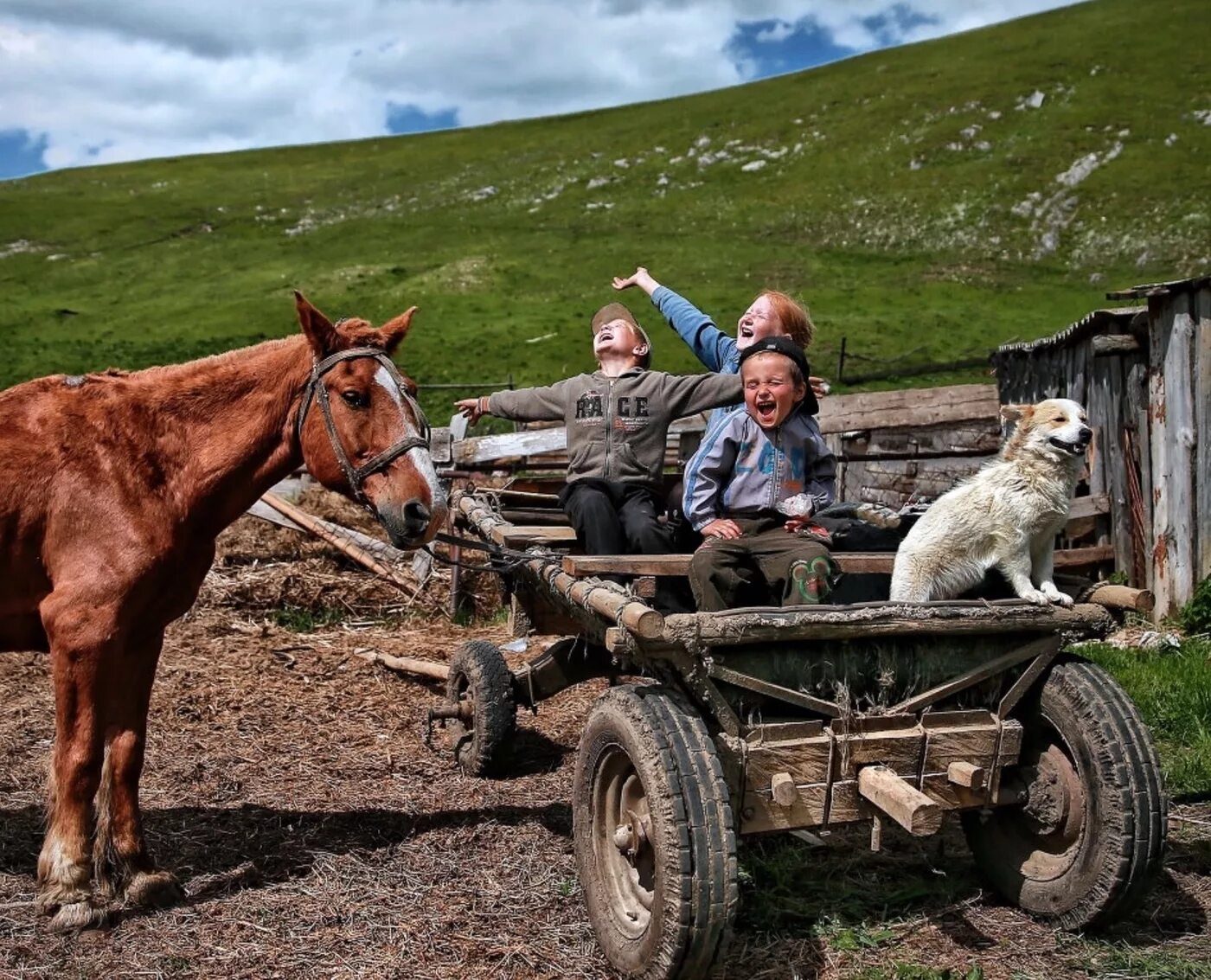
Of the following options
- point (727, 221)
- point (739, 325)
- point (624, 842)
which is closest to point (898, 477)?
point (739, 325)

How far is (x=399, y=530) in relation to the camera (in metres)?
3.95

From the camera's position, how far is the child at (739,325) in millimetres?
5316

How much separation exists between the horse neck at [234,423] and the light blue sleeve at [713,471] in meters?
1.67

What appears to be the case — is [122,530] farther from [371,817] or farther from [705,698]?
[705,698]

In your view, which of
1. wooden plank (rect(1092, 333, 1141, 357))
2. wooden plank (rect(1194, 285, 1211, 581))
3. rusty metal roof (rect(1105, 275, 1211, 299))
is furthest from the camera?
wooden plank (rect(1092, 333, 1141, 357))

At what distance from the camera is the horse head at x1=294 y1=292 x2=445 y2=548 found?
Answer: 398cm

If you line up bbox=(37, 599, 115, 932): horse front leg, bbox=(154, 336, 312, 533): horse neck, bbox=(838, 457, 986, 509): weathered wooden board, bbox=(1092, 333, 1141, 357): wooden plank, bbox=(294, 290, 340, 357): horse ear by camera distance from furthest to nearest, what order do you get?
bbox=(838, 457, 986, 509): weathered wooden board < bbox=(1092, 333, 1141, 357): wooden plank < bbox=(154, 336, 312, 533): horse neck < bbox=(294, 290, 340, 357): horse ear < bbox=(37, 599, 115, 932): horse front leg

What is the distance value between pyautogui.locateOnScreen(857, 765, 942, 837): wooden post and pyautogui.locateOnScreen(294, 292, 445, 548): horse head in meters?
1.79

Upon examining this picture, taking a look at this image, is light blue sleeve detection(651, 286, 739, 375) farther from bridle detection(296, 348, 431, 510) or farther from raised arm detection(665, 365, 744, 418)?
bridle detection(296, 348, 431, 510)

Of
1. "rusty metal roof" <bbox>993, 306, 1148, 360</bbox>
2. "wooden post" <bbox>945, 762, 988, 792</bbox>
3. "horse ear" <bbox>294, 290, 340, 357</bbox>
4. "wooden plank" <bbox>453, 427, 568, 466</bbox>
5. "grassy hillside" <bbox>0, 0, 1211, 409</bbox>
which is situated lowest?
"wooden post" <bbox>945, 762, 988, 792</bbox>

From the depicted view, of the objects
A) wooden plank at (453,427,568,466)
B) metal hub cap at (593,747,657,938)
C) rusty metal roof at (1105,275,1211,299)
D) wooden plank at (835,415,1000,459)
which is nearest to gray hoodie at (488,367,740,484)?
metal hub cap at (593,747,657,938)

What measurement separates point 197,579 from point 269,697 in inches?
115

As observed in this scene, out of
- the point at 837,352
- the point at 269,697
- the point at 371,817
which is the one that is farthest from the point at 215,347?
the point at 371,817

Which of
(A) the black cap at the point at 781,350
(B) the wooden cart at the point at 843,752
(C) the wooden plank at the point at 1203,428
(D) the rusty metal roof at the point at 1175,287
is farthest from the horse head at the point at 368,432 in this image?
(C) the wooden plank at the point at 1203,428
